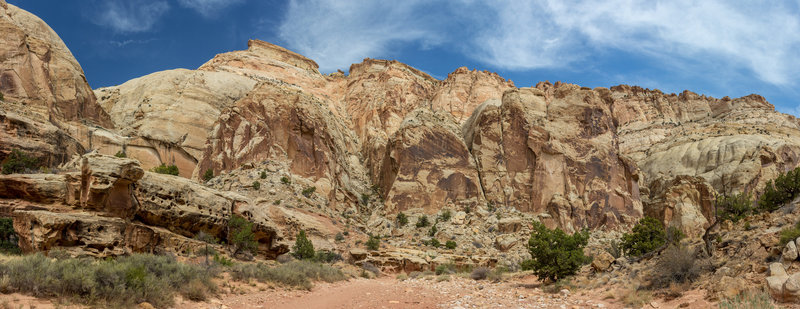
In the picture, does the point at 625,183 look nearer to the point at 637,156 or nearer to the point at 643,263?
the point at 637,156

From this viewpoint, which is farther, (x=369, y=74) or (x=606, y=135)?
(x=369, y=74)

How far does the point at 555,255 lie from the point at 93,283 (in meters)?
16.8

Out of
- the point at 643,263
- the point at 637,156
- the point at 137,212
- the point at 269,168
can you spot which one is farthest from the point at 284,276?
the point at 637,156

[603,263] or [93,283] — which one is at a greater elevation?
[93,283]

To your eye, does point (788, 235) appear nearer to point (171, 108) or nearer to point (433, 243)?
point (433, 243)

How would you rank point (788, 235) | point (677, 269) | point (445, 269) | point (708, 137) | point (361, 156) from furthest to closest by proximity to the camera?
point (708, 137) → point (361, 156) → point (445, 269) → point (677, 269) → point (788, 235)

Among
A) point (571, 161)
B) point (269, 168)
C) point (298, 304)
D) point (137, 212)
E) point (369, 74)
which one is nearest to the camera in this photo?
point (298, 304)

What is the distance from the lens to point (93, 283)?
31.3ft

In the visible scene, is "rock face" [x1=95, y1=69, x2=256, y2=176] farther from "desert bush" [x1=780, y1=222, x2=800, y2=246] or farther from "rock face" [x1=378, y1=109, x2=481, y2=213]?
"desert bush" [x1=780, y1=222, x2=800, y2=246]

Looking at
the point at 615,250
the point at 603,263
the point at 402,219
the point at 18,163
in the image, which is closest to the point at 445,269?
the point at 615,250

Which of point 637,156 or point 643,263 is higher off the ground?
point 637,156

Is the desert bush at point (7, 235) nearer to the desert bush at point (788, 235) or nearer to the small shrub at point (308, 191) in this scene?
the desert bush at point (788, 235)

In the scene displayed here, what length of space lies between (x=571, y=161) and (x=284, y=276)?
42348 millimetres

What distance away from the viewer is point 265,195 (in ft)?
126
